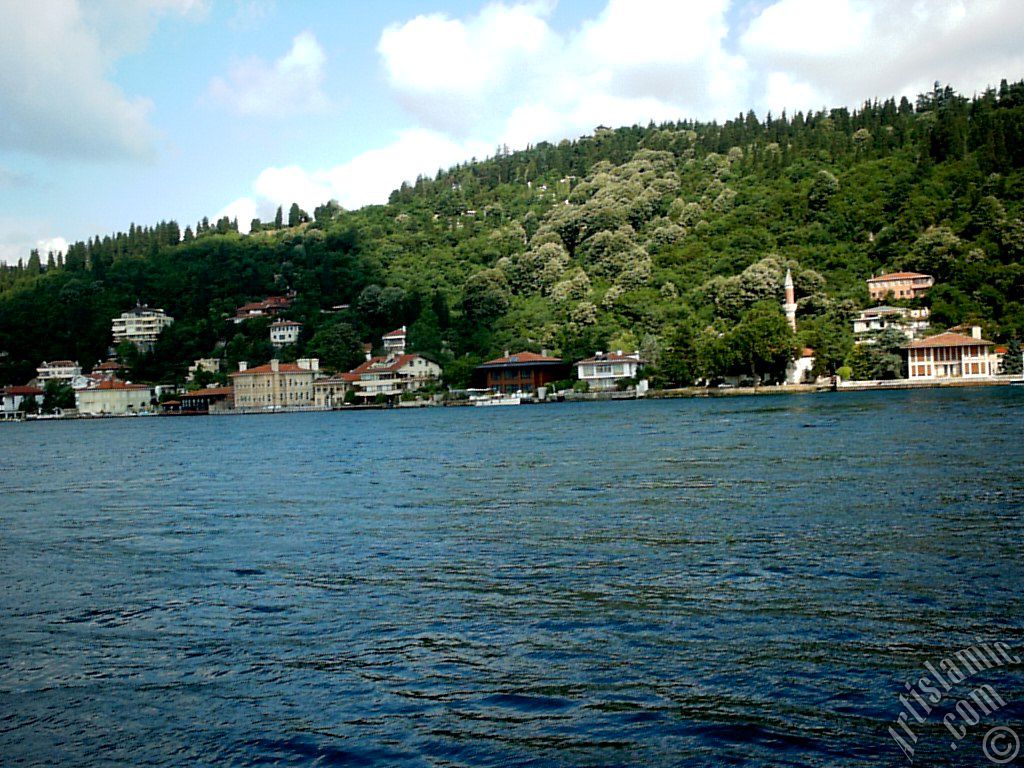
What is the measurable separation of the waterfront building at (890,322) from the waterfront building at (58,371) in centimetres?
9005

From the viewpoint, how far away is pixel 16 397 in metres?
106

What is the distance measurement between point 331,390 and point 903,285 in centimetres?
5747

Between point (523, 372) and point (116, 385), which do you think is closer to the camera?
point (523, 372)

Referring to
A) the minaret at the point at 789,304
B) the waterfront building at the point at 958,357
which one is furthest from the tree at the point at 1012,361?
the minaret at the point at 789,304

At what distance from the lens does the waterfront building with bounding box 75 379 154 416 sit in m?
101

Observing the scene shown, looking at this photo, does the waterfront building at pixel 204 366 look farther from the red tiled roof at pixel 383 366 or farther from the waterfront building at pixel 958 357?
the waterfront building at pixel 958 357

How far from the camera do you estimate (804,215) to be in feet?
303

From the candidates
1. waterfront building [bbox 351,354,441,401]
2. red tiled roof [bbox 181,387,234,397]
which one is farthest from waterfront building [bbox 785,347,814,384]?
red tiled roof [bbox 181,387,234,397]

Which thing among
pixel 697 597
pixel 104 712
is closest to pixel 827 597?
pixel 697 597

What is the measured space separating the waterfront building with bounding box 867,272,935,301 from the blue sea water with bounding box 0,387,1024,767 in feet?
196

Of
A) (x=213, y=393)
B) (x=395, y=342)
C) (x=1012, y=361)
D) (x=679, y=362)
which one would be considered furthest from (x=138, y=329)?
(x=1012, y=361)

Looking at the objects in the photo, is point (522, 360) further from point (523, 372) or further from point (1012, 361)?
point (1012, 361)

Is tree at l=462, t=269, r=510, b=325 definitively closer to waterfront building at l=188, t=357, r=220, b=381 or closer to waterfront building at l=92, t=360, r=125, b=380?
waterfront building at l=188, t=357, r=220, b=381

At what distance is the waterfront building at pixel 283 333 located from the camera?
355 feet
